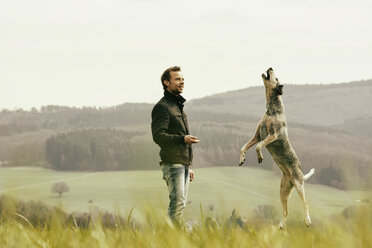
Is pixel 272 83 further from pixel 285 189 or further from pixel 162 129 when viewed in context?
pixel 162 129

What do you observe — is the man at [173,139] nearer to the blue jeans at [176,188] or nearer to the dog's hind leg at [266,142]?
the blue jeans at [176,188]

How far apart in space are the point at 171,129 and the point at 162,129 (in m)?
0.23

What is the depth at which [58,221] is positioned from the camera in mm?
5270

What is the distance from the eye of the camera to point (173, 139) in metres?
6.83

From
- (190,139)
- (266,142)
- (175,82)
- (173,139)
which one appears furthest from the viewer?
(175,82)

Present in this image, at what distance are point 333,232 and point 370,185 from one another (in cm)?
68

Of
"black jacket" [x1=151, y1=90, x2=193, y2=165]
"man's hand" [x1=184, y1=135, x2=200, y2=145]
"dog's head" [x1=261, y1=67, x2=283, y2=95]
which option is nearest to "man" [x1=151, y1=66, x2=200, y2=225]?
"black jacket" [x1=151, y1=90, x2=193, y2=165]

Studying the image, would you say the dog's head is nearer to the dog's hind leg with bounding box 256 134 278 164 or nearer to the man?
the dog's hind leg with bounding box 256 134 278 164

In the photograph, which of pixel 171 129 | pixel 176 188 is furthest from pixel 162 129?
pixel 176 188

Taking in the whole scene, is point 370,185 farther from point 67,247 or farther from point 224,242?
point 67,247

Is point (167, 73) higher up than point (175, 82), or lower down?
higher up

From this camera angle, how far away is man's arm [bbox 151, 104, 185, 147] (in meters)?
6.83

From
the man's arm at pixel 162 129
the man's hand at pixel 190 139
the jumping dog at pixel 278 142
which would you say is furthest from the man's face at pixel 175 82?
the jumping dog at pixel 278 142

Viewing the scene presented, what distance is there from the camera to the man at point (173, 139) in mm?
6957
